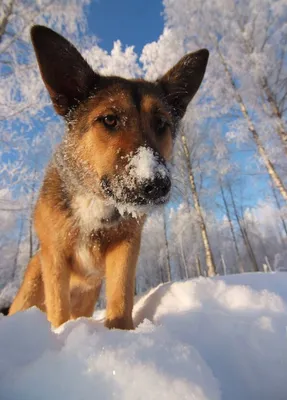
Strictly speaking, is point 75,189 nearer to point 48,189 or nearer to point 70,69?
point 48,189

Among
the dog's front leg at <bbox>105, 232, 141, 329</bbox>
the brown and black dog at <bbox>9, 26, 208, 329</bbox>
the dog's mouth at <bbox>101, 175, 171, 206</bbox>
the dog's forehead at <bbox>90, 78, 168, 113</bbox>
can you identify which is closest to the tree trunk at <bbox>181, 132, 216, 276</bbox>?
the brown and black dog at <bbox>9, 26, 208, 329</bbox>

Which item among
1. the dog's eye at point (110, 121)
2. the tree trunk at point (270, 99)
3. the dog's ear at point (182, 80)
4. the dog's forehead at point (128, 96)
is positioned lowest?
the dog's eye at point (110, 121)

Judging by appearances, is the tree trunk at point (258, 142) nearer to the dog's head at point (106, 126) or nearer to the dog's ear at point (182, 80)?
the dog's ear at point (182, 80)

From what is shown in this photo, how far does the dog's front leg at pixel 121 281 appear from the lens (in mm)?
1910

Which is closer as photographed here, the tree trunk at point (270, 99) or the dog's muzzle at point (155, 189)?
the dog's muzzle at point (155, 189)

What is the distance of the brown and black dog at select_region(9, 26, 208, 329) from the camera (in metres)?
2.03

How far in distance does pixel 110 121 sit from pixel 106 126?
0.05 metres

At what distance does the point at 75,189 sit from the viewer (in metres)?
2.44

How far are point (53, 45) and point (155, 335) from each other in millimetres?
2464

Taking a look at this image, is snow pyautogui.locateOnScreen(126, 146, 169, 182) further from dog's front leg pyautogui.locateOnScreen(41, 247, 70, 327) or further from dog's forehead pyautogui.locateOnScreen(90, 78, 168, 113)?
dog's front leg pyautogui.locateOnScreen(41, 247, 70, 327)

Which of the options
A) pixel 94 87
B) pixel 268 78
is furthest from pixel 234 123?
pixel 94 87

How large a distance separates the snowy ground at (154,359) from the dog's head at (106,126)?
2.72 feet

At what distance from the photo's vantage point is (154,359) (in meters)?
0.89

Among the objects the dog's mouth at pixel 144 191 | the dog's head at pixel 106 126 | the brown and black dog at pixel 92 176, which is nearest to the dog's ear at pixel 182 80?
the dog's head at pixel 106 126
